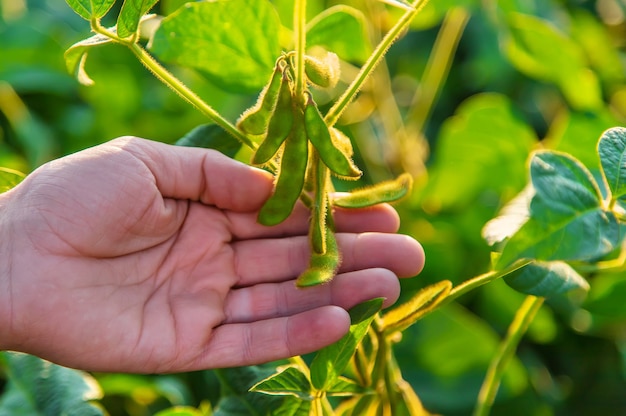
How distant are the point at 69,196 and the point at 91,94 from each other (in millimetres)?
992

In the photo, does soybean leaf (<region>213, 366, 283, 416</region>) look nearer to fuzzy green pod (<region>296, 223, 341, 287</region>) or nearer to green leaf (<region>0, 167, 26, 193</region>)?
fuzzy green pod (<region>296, 223, 341, 287</region>)

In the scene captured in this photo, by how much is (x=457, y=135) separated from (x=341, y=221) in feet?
1.89

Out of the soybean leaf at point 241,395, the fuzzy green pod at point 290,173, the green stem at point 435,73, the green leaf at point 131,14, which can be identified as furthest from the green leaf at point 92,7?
the green stem at point 435,73

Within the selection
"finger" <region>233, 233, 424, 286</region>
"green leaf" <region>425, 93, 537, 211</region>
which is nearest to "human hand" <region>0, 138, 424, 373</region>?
"finger" <region>233, 233, 424, 286</region>

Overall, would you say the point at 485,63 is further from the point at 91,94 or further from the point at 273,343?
the point at 273,343

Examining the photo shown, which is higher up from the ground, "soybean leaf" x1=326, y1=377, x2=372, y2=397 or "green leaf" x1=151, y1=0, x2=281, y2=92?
"green leaf" x1=151, y1=0, x2=281, y2=92

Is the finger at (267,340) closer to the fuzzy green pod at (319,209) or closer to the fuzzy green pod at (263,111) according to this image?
the fuzzy green pod at (319,209)

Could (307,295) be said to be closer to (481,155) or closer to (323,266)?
(323,266)

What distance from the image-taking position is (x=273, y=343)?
986mm

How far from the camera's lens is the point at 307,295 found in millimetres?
1044

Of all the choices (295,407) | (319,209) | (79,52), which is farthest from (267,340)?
(79,52)

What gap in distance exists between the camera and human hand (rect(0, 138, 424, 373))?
3.22 feet

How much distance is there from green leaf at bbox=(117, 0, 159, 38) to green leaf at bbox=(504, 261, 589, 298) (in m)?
0.53

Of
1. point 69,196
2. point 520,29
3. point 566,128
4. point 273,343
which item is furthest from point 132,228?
point 520,29
